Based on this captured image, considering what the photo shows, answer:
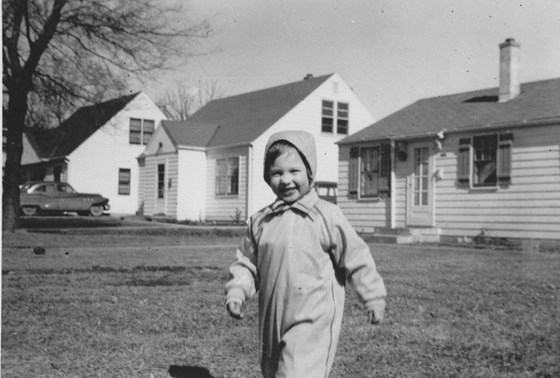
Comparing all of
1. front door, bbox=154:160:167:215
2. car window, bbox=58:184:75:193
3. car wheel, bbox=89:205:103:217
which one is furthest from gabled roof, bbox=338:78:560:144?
car window, bbox=58:184:75:193

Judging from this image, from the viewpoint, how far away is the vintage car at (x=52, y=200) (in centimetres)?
3347

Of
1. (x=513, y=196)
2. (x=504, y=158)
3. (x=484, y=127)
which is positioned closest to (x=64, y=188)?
(x=484, y=127)

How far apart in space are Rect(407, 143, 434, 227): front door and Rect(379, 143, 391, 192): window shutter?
2.40 feet

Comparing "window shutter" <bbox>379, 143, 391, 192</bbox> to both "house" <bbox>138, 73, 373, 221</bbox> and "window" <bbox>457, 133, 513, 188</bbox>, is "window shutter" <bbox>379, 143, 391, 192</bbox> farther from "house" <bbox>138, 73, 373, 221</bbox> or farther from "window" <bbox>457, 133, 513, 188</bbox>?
"house" <bbox>138, 73, 373, 221</bbox>

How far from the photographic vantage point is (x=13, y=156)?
20.1 metres

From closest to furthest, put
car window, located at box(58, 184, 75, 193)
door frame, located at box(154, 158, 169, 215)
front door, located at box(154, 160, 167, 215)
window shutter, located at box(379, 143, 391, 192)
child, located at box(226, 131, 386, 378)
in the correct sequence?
child, located at box(226, 131, 386, 378) < window shutter, located at box(379, 143, 391, 192) < door frame, located at box(154, 158, 169, 215) < front door, located at box(154, 160, 167, 215) < car window, located at box(58, 184, 75, 193)

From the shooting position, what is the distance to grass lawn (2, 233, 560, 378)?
4422 millimetres

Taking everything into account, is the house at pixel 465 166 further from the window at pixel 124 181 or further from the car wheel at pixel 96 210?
the window at pixel 124 181

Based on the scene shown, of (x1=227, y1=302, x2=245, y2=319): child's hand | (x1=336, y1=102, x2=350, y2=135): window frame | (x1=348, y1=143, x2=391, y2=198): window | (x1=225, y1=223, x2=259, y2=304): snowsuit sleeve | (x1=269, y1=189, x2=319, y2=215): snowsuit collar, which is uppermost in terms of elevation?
(x1=336, y1=102, x2=350, y2=135): window frame

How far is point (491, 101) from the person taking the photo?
20562mm

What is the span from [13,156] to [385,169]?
36.6ft

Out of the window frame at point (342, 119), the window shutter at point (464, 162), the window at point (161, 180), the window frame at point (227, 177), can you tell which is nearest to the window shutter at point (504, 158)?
the window shutter at point (464, 162)

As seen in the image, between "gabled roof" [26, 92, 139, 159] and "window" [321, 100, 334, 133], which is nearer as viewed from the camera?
"window" [321, 100, 334, 133]

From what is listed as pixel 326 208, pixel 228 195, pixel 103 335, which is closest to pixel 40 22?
pixel 228 195
